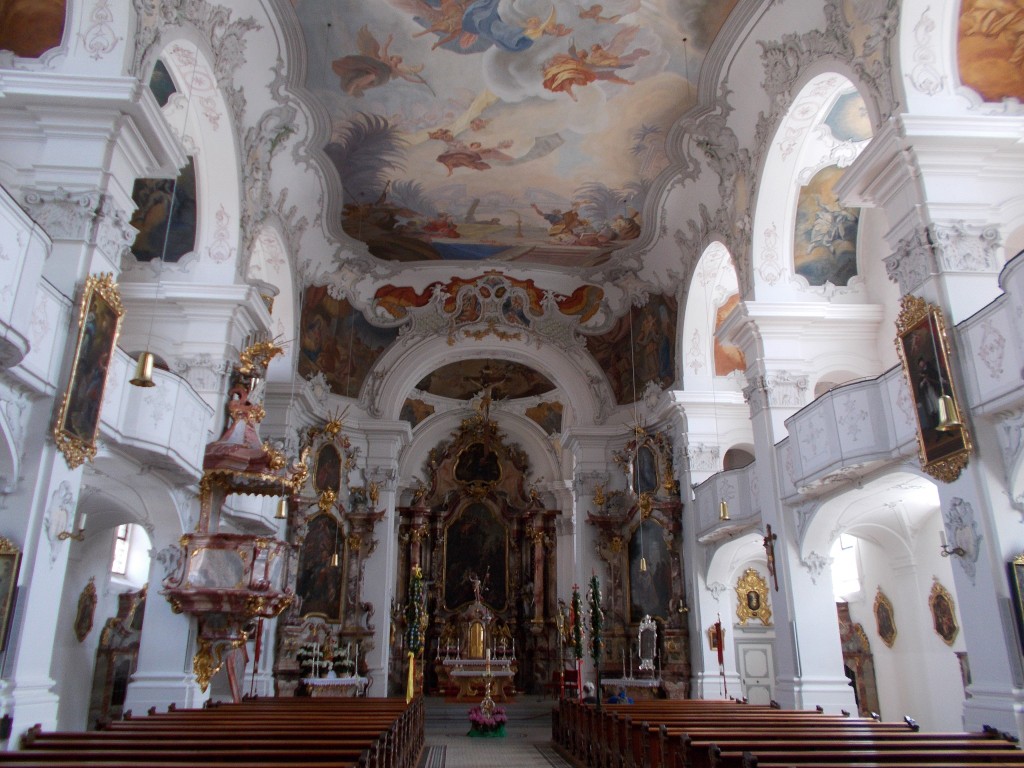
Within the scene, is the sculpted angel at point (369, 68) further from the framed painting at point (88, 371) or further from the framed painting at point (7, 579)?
the framed painting at point (7, 579)

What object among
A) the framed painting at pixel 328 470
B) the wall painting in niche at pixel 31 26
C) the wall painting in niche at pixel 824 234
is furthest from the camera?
the framed painting at pixel 328 470

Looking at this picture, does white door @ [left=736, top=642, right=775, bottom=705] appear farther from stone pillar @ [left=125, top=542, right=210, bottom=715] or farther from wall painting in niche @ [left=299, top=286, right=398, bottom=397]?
wall painting in niche @ [left=299, top=286, right=398, bottom=397]

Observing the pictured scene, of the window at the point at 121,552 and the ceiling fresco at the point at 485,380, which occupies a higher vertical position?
the ceiling fresco at the point at 485,380

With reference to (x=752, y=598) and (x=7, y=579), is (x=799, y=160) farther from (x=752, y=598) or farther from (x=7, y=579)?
(x=7, y=579)

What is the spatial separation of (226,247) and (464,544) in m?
14.2

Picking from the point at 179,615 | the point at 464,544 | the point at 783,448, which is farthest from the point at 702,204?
the point at 464,544

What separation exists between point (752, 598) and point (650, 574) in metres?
2.31

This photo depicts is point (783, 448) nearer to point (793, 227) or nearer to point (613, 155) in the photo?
point (793, 227)

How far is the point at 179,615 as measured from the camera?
1108 centimetres

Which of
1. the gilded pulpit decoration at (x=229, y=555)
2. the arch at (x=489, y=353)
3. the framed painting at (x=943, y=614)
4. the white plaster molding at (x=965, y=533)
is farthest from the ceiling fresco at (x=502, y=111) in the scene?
the framed painting at (x=943, y=614)

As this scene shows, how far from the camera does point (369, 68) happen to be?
13125 millimetres

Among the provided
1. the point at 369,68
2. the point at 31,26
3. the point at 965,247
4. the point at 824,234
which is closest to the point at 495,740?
the point at 824,234

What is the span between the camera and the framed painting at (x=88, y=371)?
24.8 feet

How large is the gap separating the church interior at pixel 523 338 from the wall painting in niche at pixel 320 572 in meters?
0.07
